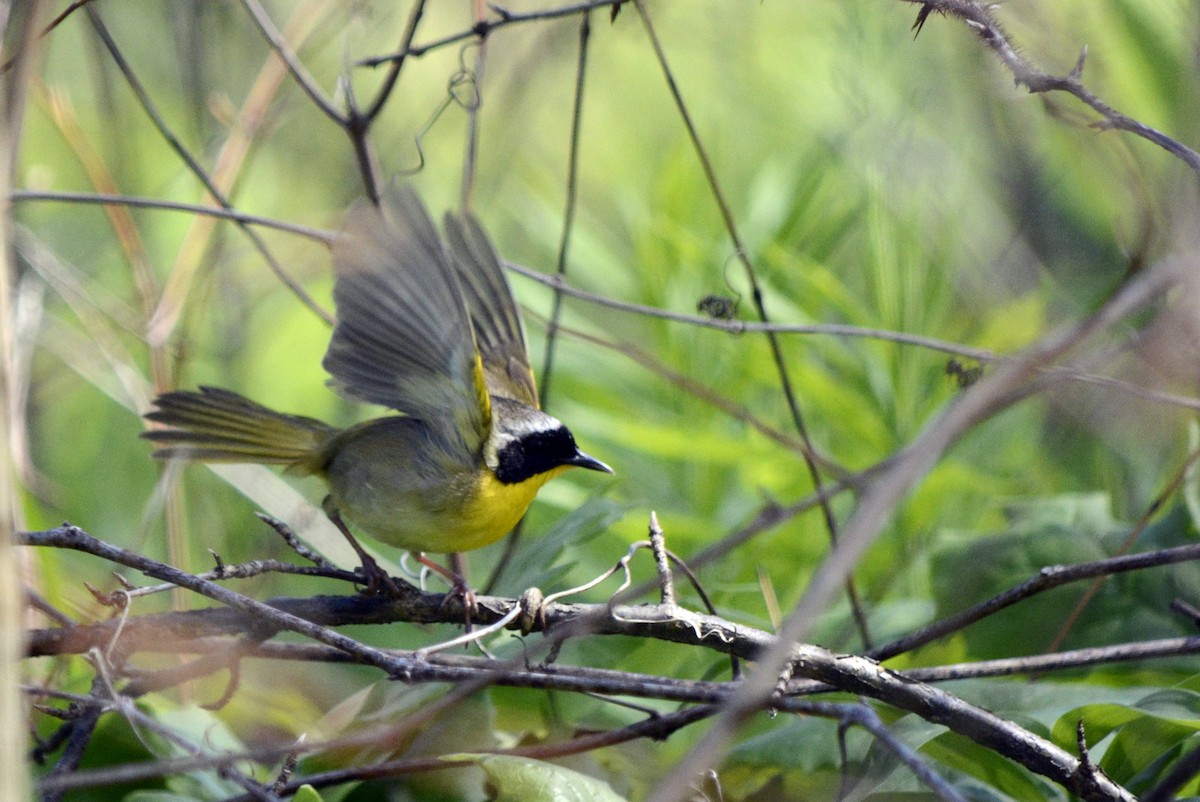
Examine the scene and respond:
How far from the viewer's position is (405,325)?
6.08 feet

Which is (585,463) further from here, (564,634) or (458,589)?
(564,634)

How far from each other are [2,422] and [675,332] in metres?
2.26

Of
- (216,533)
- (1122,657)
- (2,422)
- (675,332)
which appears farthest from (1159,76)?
(2,422)

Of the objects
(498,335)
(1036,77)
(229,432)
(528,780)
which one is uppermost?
(1036,77)

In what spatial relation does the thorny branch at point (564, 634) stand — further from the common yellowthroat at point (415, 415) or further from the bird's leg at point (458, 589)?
the common yellowthroat at point (415, 415)

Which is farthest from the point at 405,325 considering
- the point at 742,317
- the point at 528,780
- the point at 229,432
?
the point at 742,317

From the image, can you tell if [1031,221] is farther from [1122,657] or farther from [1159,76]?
[1122,657]

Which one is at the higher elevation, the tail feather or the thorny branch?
Result: the tail feather

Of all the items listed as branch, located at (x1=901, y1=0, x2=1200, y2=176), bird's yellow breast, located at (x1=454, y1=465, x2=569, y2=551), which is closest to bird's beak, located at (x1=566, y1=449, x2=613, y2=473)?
bird's yellow breast, located at (x1=454, y1=465, x2=569, y2=551)

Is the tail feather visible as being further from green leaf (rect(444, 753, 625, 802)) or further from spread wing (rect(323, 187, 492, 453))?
green leaf (rect(444, 753, 625, 802))

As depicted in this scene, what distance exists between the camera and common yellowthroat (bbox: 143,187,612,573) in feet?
5.88

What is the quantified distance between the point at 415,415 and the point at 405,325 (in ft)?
1.04

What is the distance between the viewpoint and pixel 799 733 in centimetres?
171

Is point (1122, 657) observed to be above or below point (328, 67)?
below
